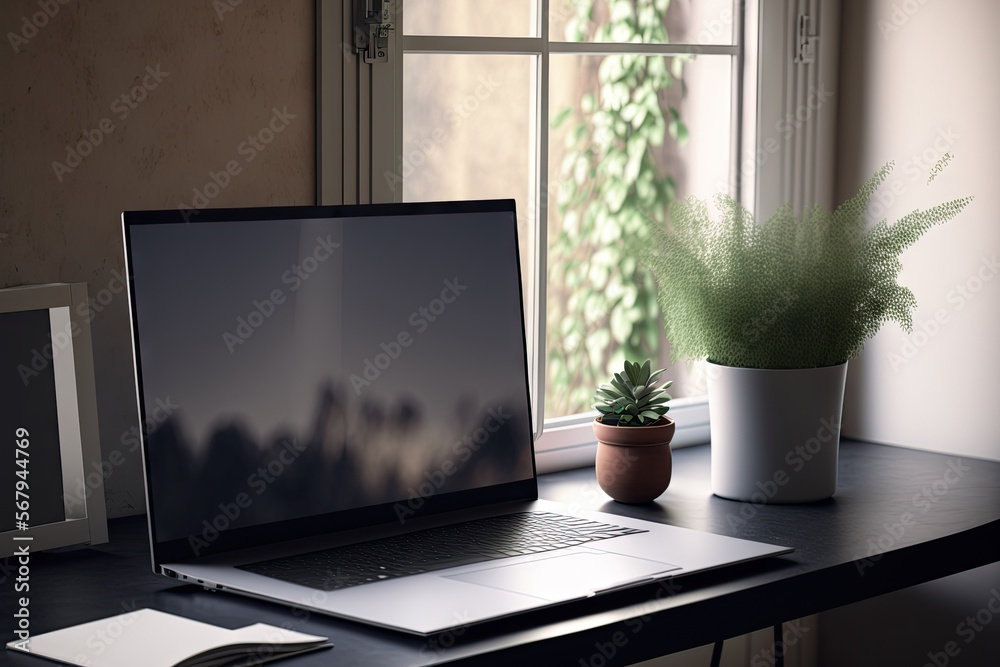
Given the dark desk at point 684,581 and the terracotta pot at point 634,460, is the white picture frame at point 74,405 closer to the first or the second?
the dark desk at point 684,581

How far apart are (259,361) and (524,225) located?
0.58m

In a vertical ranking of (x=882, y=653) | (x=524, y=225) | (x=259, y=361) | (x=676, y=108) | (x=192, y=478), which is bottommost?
(x=882, y=653)

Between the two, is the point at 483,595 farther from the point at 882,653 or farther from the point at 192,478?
the point at 882,653

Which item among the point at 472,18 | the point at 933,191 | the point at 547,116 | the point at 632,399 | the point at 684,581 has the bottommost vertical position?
the point at 684,581

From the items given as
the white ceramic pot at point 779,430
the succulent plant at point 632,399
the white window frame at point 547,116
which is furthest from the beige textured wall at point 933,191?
the succulent plant at point 632,399

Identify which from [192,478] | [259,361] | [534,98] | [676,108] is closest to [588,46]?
[534,98]

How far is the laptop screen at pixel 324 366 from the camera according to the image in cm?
112

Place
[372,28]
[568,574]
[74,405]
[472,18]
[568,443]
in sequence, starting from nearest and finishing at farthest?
[568,574], [74,405], [372,28], [472,18], [568,443]

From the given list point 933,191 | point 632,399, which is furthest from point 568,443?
point 933,191

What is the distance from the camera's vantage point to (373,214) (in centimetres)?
127

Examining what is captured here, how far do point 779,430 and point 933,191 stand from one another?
1.93 ft

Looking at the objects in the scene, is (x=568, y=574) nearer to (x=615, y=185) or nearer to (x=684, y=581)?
(x=684, y=581)

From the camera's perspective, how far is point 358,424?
1239 mm

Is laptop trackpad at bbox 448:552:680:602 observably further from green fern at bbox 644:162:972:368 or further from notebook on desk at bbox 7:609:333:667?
green fern at bbox 644:162:972:368
